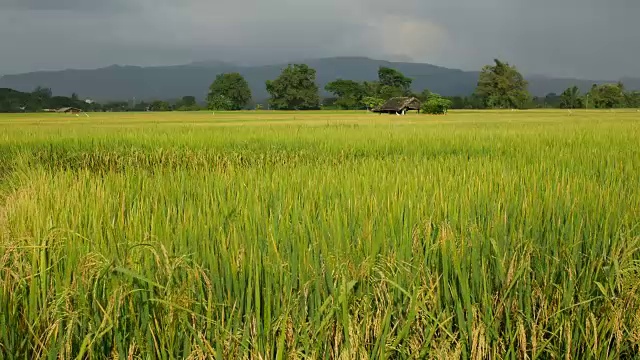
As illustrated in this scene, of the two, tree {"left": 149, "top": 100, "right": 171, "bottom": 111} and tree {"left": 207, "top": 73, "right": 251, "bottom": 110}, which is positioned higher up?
tree {"left": 207, "top": 73, "right": 251, "bottom": 110}

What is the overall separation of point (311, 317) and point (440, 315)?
16.4 inches

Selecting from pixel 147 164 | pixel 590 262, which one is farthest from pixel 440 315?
pixel 147 164

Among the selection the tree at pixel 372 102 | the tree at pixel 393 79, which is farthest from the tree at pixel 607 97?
the tree at pixel 372 102

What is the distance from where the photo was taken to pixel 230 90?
358ft

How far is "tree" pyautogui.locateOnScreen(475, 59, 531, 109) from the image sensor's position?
95062mm

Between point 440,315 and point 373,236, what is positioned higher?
point 373,236

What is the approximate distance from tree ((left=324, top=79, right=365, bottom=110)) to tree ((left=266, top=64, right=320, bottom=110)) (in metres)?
3.37

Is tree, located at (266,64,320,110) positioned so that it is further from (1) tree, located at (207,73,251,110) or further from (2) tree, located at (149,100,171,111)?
(2) tree, located at (149,100,171,111)

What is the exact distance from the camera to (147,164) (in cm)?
872

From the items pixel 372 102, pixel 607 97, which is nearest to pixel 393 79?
pixel 372 102

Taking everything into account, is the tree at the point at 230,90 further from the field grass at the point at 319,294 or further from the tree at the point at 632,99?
the field grass at the point at 319,294

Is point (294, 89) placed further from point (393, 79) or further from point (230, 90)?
point (393, 79)

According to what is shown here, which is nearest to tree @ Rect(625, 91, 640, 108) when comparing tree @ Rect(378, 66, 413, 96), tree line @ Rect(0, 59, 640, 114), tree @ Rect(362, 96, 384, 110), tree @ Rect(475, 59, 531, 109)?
tree line @ Rect(0, 59, 640, 114)

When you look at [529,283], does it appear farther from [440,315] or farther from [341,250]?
[341,250]
